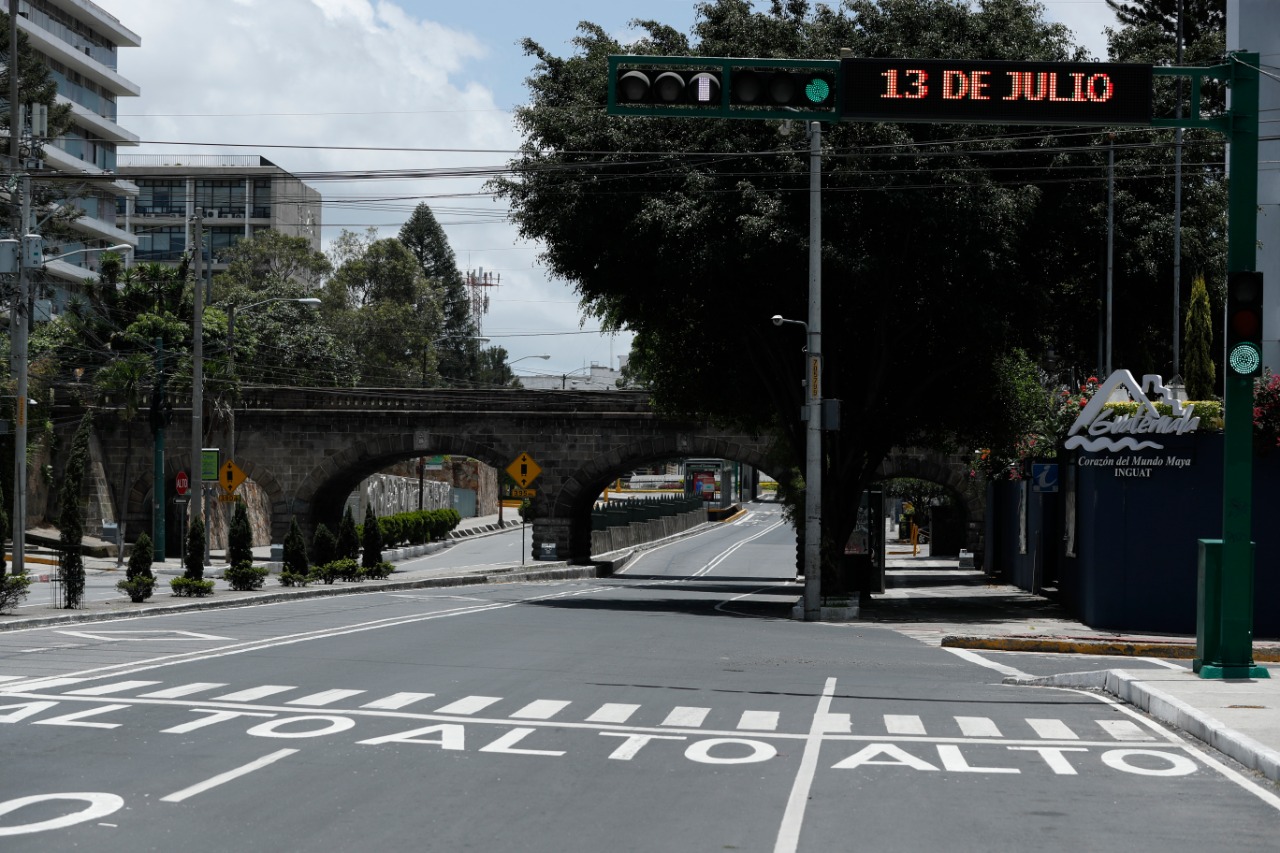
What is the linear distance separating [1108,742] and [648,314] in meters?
23.3

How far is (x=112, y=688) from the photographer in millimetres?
13602

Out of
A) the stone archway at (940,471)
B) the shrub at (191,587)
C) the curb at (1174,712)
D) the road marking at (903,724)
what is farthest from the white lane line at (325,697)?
the stone archway at (940,471)

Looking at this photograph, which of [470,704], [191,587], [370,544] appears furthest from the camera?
[370,544]

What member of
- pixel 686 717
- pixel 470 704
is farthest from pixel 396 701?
pixel 686 717

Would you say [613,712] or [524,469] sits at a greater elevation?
[524,469]

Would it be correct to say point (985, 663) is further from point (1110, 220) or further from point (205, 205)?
point (205, 205)

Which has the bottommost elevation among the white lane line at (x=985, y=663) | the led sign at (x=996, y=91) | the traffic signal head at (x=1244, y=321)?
the white lane line at (x=985, y=663)

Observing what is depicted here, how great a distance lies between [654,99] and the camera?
15.0m

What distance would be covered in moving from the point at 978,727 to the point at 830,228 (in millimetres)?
19137

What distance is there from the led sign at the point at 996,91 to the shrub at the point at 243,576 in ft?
67.2

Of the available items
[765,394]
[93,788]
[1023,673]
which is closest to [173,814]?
[93,788]

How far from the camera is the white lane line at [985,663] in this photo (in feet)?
56.2

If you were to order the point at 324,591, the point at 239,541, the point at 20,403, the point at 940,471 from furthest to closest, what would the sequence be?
the point at 940,471 < the point at 324,591 < the point at 239,541 < the point at 20,403

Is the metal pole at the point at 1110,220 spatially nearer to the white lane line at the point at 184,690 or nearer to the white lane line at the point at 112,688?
the white lane line at the point at 184,690
